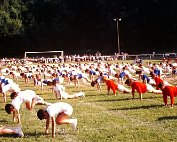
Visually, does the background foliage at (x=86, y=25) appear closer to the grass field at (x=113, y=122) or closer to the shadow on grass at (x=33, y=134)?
the grass field at (x=113, y=122)

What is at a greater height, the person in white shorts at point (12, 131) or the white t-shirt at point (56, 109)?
the white t-shirt at point (56, 109)

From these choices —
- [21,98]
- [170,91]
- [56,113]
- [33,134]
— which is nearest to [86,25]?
[170,91]

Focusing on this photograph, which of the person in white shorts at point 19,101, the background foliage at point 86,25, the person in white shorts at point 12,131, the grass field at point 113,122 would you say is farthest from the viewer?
the background foliage at point 86,25

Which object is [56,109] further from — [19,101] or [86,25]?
[86,25]

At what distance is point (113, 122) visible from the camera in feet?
44.4

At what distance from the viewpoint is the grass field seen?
11387 mm

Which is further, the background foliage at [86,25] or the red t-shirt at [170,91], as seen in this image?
the background foliage at [86,25]

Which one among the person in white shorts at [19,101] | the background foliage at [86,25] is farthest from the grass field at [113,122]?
the background foliage at [86,25]

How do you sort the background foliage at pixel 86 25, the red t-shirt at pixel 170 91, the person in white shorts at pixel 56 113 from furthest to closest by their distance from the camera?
1. the background foliage at pixel 86 25
2. the red t-shirt at pixel 170 91
3. the person in white shorts at pixel 56 113

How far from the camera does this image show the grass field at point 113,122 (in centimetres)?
1139

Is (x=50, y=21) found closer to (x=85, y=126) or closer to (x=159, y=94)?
(x=159, y=94)

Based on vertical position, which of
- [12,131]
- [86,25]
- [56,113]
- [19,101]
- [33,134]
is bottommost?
[33,134]

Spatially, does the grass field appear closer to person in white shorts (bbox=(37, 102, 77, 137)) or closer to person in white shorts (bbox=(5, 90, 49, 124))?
person in white shorts (bbox=(37, 102, 77, 137))

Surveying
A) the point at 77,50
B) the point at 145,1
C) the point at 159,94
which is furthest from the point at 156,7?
the point at 159,94
